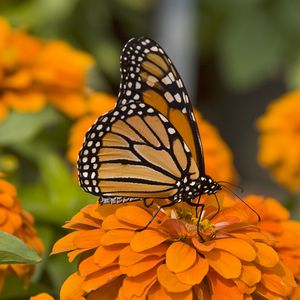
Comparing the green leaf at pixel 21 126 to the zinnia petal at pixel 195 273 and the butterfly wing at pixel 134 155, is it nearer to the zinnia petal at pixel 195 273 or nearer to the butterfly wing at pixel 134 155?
the butterfly wing at pixel 134 155

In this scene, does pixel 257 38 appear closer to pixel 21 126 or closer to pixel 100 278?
pixel 21 126

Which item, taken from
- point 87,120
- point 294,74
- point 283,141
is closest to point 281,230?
point 87,120

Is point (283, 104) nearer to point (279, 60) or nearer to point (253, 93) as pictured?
point (279, 60)

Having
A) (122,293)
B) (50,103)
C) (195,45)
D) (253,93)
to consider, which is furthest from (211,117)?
(122,293)

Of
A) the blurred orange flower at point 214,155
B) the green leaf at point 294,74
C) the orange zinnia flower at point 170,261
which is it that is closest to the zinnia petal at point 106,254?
the orange zinnia flower at point 170,261

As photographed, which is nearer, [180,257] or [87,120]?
[180,257]
